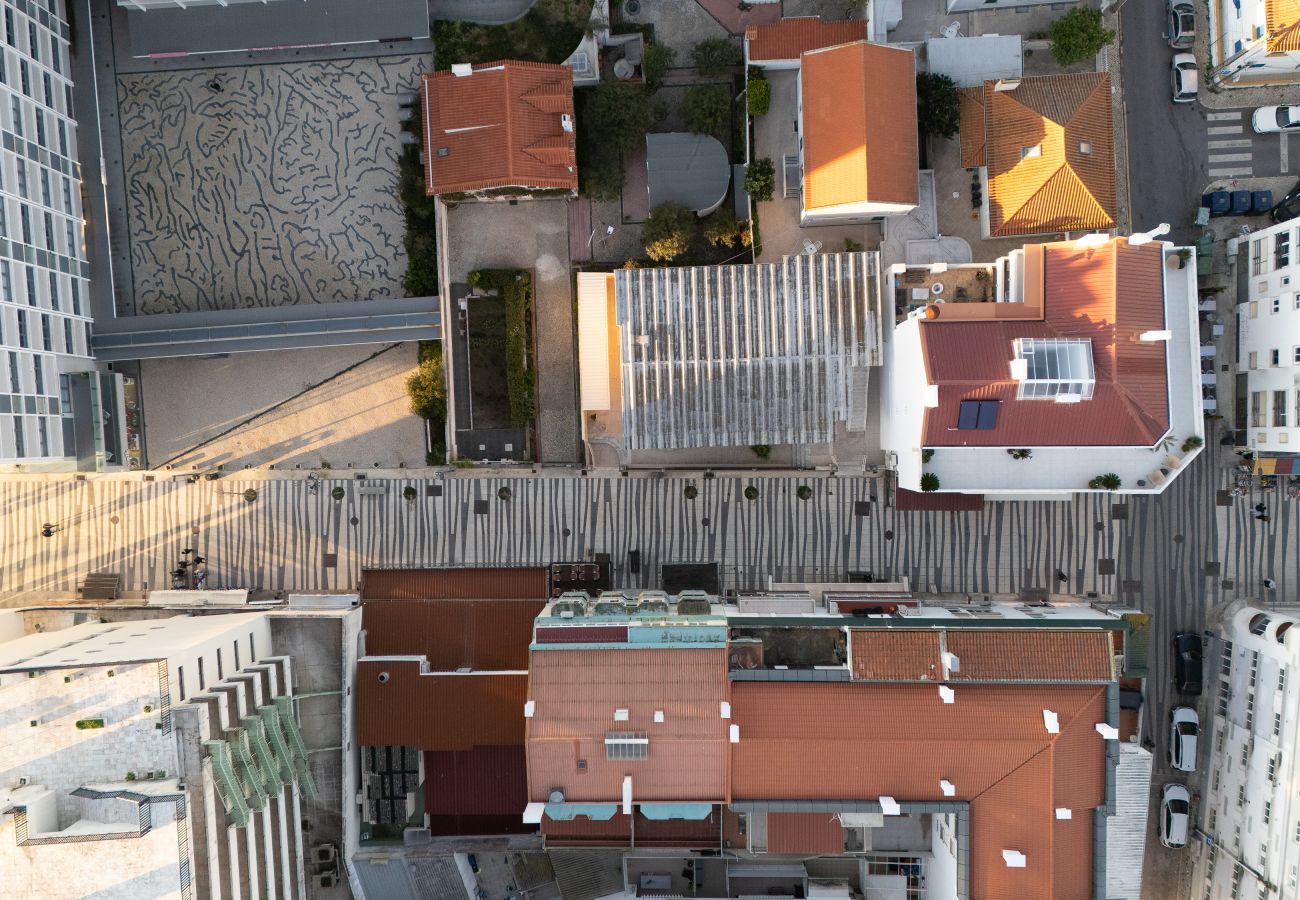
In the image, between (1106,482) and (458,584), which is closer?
(1106,482)

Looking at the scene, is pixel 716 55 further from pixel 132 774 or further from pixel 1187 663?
pixel 132 774

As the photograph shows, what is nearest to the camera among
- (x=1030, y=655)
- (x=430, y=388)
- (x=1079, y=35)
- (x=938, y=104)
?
(x=1030, y=655)

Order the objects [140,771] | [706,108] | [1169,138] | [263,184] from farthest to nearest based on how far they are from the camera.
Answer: [263,184], [1169,138], [706,108], [140,771]

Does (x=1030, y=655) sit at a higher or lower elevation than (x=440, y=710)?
higher

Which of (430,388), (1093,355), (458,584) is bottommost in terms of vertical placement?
(458,584)

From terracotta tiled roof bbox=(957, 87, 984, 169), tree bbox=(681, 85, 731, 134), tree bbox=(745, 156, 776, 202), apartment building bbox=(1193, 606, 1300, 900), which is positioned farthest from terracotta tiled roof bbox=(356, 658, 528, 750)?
apartment building bbox=(1193, 606, 1300, 900)

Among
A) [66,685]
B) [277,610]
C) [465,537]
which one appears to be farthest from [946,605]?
[66,685]

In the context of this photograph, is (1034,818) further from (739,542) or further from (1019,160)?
(1019,160)

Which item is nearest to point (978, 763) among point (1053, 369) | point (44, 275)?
point (1053, 369)

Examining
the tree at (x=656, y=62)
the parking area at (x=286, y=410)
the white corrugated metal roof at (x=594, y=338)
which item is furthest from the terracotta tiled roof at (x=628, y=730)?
the tree at (x=656, y=62)
